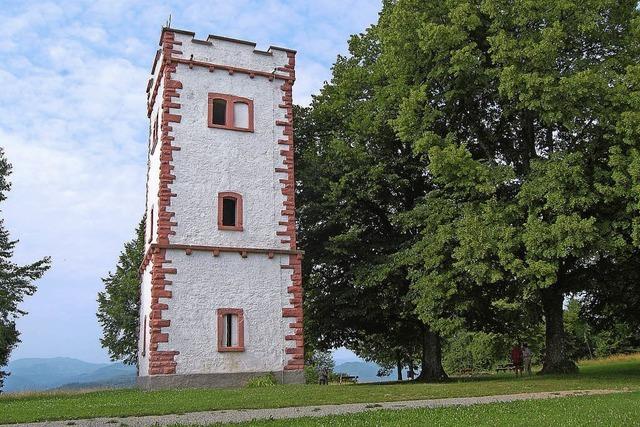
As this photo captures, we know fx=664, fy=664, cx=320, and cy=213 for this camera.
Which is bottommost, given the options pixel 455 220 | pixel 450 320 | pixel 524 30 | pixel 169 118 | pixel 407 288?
pixel 450 320

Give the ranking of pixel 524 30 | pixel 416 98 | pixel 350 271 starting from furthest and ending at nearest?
pixel 350 271 < pixel 416 98 < pixel 524 30

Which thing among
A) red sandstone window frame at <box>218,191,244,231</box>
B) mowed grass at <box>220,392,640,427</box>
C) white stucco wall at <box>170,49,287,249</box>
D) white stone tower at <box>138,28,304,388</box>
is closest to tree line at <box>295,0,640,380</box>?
white stucco wall at <box>170,49,287,249</box>

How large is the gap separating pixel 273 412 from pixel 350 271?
15.1 meters

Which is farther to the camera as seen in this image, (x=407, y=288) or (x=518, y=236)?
(x=407, y=288)

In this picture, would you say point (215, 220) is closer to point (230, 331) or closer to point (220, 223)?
point (220, 223)

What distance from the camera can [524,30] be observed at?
890 inches

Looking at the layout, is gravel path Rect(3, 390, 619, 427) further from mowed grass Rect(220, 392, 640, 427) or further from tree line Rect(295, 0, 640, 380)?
tree line Rect(295, 0, 640, 380)

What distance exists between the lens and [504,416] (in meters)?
11.5

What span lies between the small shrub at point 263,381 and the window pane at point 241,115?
9630mm

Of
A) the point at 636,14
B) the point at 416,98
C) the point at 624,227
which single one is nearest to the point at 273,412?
the point at 624,227

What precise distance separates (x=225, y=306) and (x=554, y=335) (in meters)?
12.3

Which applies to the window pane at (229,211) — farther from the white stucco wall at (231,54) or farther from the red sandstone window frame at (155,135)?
the white stucco wall at (231,54)

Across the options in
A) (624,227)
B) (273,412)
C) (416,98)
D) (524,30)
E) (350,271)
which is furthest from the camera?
(350,271)

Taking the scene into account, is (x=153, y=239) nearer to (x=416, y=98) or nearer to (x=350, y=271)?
(x=350, y=271)
